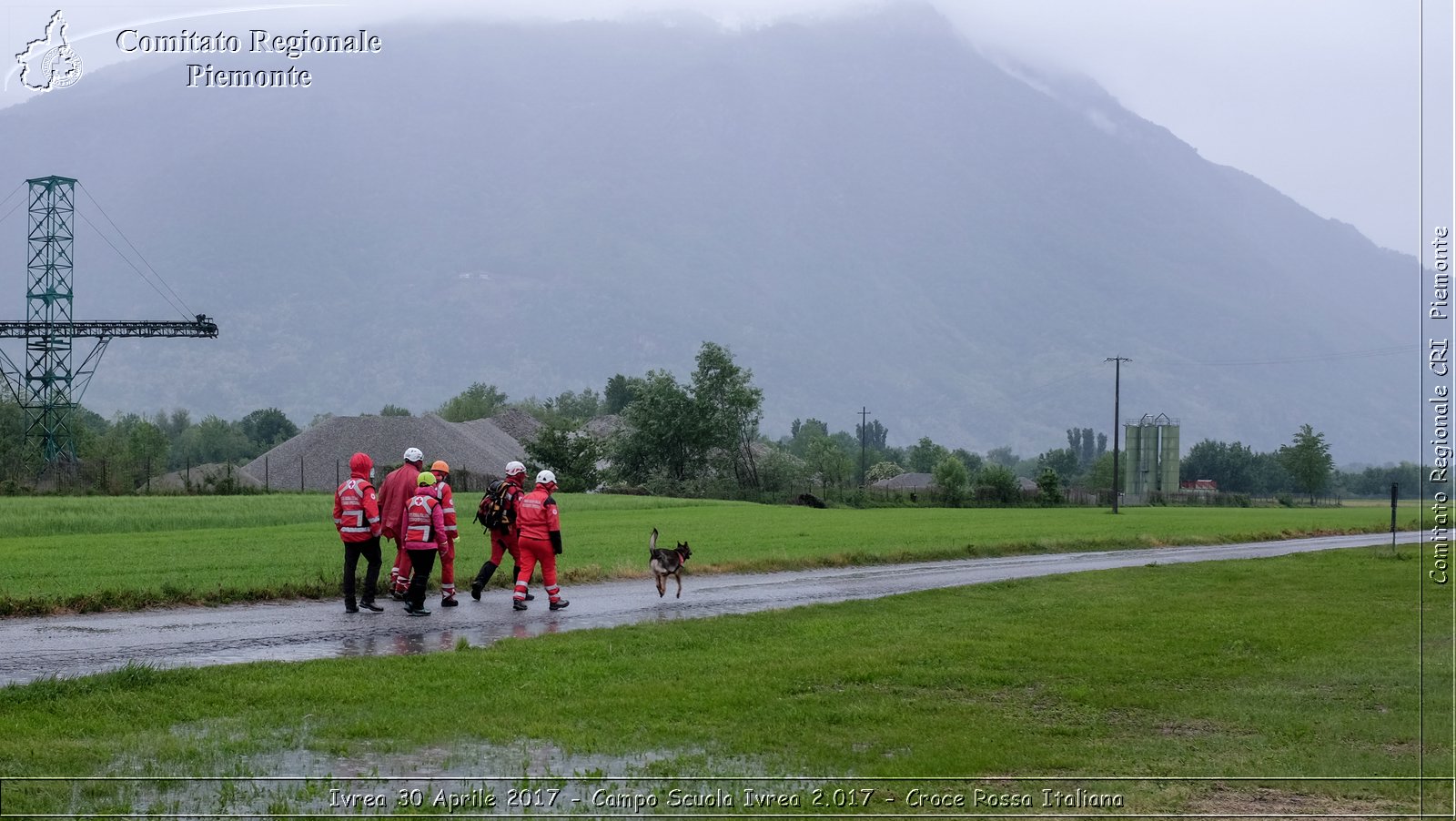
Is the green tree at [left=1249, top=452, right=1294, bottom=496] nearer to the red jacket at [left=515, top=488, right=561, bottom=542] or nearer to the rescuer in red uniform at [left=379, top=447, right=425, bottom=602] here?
the red jacket at [left=515, top=488, right=561, bottom=542]

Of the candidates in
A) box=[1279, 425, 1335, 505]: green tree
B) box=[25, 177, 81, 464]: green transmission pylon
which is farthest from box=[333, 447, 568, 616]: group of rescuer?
box=[1279, 425, 1335, 505]: green tree

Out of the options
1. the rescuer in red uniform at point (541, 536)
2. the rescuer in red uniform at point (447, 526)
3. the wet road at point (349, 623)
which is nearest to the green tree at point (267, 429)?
the wet road at point (349, 623)

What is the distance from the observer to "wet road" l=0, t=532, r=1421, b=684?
47.6 feet

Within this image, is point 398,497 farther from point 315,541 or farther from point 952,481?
point 952,481

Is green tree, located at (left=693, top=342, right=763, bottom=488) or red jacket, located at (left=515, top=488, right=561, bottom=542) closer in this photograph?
red jacket, located at (left=515, top=488, right=561, bottom=542)

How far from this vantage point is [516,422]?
169 metres

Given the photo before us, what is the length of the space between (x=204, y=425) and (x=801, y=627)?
610ft

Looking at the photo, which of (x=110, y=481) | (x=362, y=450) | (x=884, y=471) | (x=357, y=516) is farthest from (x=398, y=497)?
(x=884, y=471)

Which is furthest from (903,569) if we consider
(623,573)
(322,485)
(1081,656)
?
(322,485)

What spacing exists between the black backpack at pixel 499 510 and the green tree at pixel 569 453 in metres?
89.1

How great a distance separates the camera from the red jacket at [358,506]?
1808 centimetres

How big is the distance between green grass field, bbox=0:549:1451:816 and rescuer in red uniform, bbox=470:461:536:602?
3.86 meters

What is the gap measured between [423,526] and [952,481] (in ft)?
309

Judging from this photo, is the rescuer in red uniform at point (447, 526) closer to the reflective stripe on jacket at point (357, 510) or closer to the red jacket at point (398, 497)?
the red jacket at point (398, 497)
